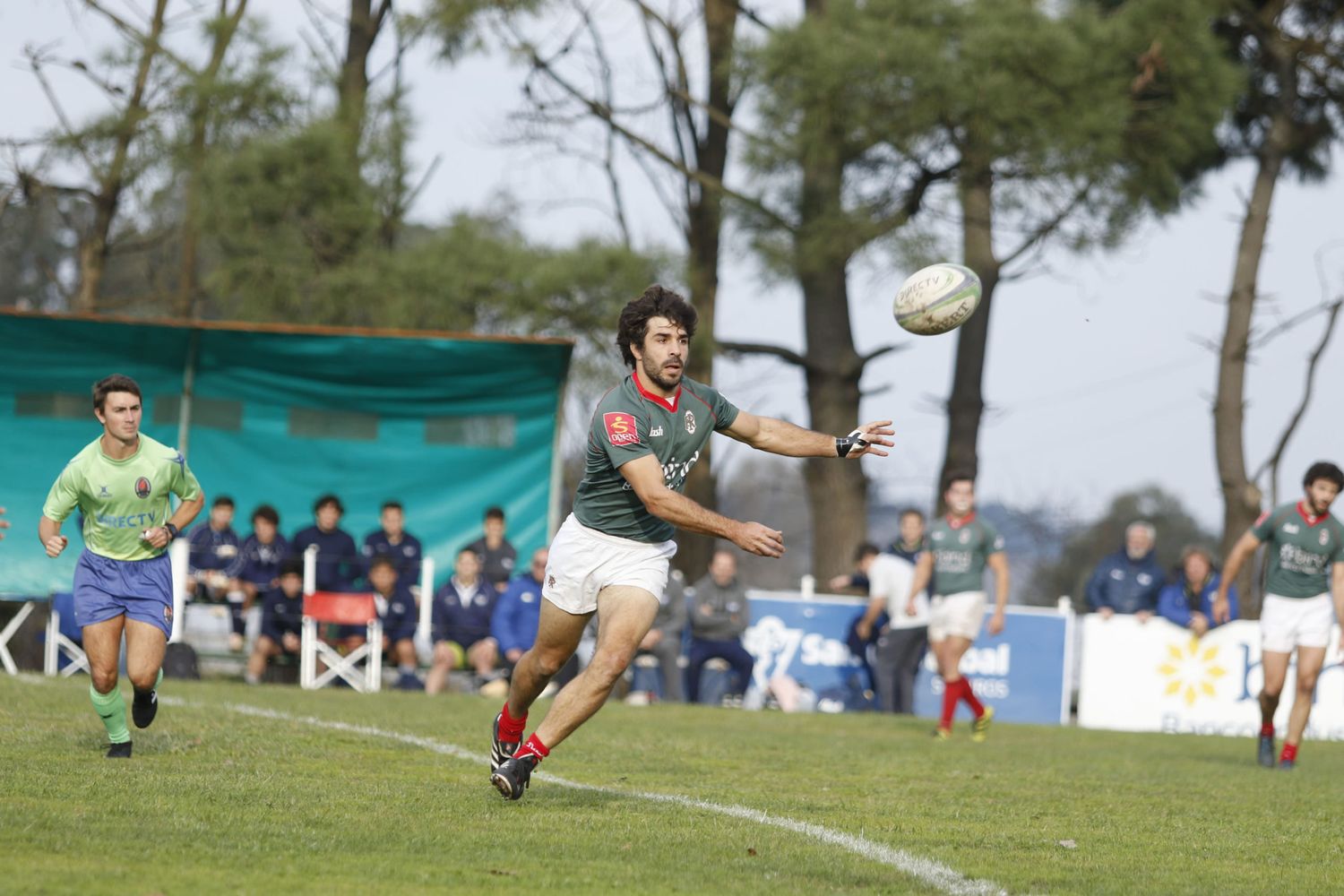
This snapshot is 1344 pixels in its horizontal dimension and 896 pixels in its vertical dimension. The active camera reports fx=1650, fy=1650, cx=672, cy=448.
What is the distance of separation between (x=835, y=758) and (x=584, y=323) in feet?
32.0

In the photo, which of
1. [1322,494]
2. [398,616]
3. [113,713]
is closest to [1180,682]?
[1322,494]

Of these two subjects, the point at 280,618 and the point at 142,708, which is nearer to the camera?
the point at 142,708

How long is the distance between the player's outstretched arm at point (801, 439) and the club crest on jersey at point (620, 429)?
72 cm

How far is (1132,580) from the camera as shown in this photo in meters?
18.7

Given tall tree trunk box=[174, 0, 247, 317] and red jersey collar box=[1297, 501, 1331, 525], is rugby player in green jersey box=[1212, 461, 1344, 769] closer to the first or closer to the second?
red jersey collar box=[1297, 501, 1331, 525]

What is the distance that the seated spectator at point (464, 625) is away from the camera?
17438 mm

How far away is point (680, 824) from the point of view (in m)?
6.79

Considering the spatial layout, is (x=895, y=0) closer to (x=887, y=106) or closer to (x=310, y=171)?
(x=887, y=106)

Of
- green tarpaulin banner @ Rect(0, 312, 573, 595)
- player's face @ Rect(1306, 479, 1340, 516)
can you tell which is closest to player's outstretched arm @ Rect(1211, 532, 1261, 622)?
player's face @ Rect(1306, 479, 1340, 516)

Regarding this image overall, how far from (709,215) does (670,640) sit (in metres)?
7.53

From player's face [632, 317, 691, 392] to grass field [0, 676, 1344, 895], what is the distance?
190cm

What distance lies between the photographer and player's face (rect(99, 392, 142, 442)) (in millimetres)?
8617

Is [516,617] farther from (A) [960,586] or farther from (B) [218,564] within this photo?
(A) [960,586]

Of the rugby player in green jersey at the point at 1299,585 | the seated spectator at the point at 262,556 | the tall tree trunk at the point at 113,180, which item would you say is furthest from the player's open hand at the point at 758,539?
the tall tree trunk at the point at 113,180
